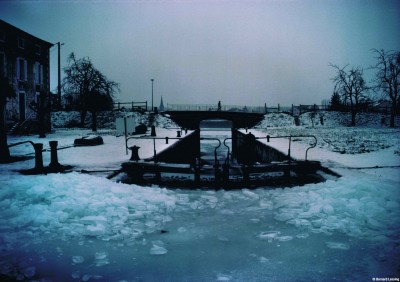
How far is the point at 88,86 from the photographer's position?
34.5 meters

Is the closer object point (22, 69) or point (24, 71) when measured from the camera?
point (22, 69)

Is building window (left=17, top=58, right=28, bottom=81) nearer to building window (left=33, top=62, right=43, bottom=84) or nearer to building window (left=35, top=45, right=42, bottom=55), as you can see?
building window (left=33, top=62, right=43, bottom=84)

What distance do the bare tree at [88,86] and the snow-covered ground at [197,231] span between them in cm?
2657

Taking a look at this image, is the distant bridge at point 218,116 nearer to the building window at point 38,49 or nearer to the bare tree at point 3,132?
the building window at point 38,49

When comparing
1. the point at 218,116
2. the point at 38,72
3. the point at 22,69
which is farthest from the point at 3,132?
the point at 218,116

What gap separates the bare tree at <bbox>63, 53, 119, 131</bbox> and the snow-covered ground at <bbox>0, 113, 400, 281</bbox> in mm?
26566

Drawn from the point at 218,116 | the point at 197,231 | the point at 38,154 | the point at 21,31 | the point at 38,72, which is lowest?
the point at 197,231

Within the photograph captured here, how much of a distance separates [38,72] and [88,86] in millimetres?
5154

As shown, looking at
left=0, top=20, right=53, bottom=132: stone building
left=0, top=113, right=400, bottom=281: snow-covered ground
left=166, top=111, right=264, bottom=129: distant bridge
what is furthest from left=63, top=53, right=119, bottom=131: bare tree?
left=0, top=113, right=400, bottom=281: snow-covered ground

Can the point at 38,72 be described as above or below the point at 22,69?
above

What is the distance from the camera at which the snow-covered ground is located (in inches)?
177

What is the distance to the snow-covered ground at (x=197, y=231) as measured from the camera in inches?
177

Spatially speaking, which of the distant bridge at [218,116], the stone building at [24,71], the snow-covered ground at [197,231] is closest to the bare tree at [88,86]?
the stone building at [24,71]

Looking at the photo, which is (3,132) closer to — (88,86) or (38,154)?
(38,154)
